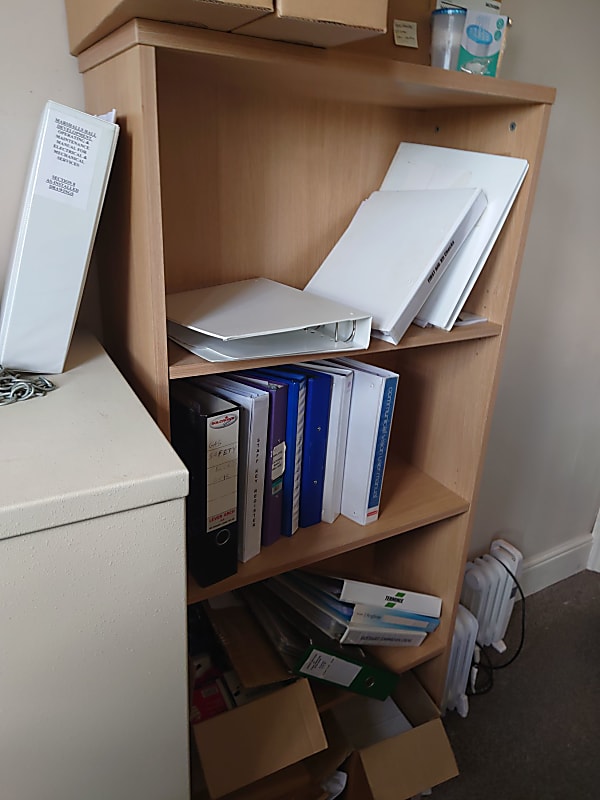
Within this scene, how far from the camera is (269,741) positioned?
1114 millimetres

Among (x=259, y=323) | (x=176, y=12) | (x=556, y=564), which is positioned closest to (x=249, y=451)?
(x=259, y=323)

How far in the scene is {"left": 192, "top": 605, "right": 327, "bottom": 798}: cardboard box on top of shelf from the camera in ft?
3.53

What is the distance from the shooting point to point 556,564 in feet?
6.73

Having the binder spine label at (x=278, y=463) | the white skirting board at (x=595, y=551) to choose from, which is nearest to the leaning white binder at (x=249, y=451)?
the binder spine label at (x=278, y=463)

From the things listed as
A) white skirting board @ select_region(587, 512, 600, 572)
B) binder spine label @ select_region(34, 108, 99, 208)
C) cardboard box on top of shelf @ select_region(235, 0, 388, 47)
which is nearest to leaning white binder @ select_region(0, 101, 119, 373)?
binder spine label @ select_region(34, 108, 99, 208)

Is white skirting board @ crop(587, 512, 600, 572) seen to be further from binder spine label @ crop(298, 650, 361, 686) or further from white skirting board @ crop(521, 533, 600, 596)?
binder spine label @ crop(298, 650, 361, 686)

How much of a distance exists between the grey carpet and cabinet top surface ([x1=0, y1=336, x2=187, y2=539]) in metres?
1.21

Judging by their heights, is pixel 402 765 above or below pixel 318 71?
below

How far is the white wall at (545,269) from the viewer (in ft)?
2.89

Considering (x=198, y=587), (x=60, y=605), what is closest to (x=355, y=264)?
(x=198, y=587)

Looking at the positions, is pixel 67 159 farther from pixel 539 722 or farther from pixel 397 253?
pixel 539 722

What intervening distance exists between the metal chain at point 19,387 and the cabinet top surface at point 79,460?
0.04 feet

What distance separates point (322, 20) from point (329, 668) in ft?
3.51

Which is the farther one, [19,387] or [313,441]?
[313,441]
